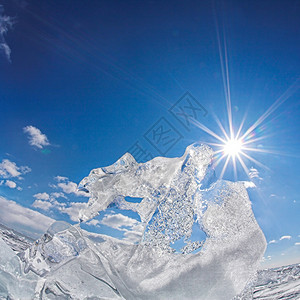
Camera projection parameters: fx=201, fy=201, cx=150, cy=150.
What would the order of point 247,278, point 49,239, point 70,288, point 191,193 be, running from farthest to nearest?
point 191,193 < point 247,278 < point 49,239 < point 70,288

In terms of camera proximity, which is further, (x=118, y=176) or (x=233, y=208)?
(x=118, y=176)

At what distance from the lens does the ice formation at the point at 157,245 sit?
2.51 m

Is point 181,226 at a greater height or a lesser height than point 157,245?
greater

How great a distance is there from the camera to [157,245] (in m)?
3.27

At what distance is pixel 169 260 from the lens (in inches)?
123

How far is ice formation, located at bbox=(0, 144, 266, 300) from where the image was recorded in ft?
8.25

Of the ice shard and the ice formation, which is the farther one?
the ice shard

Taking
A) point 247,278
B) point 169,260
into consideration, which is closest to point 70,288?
point 169,260

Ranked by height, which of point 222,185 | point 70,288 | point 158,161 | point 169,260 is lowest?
point 70,288

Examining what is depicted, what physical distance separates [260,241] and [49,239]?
126 inches

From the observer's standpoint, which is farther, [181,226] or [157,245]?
[181,226]

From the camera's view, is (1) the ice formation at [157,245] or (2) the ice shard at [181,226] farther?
(2) the ice shard at [181,226]

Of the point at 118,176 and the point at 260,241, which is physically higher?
the point at 118,176

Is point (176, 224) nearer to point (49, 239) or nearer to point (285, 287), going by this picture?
point (49, 239)
